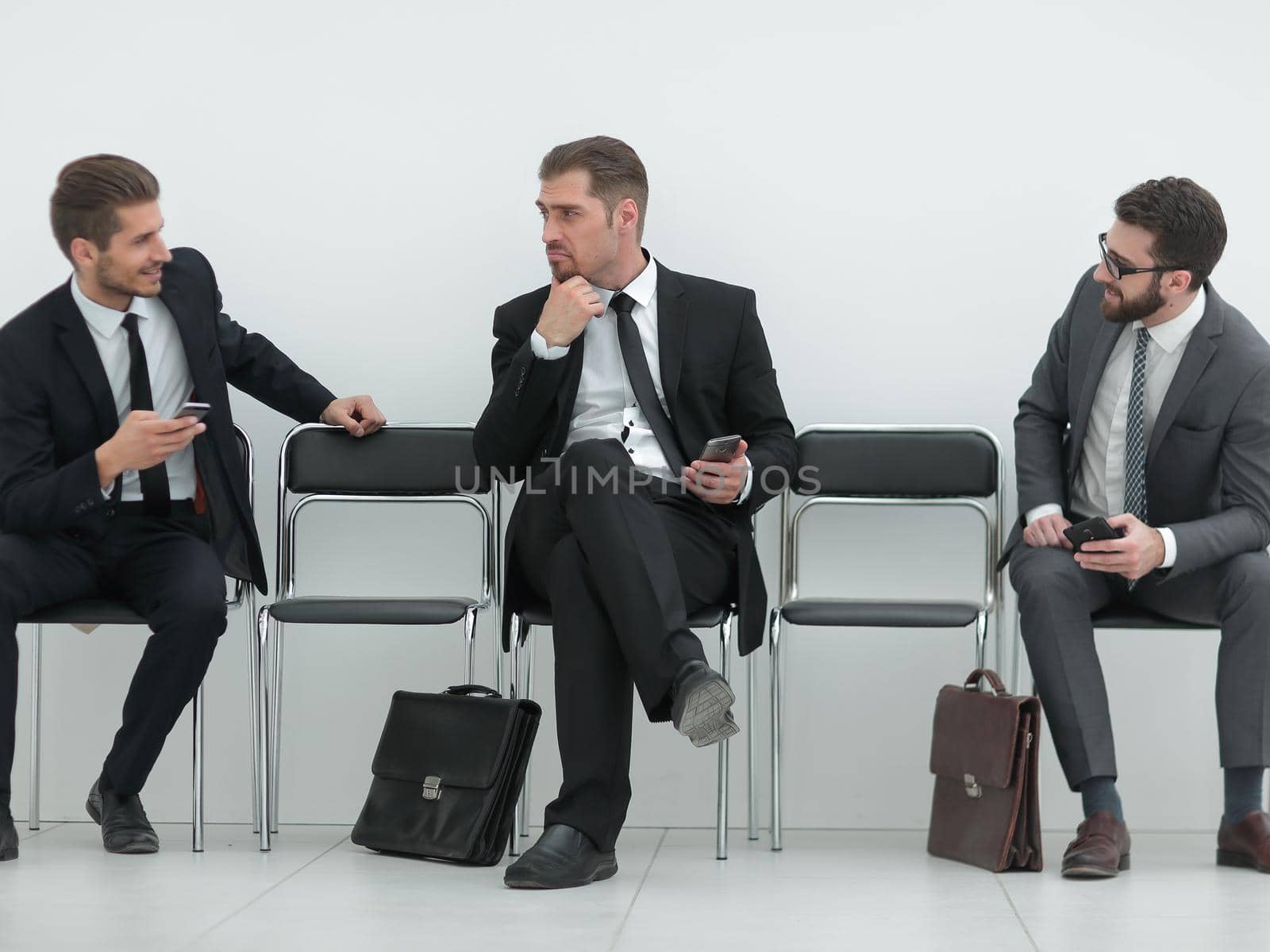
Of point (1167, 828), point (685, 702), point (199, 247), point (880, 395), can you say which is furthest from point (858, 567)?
point (199, 247)

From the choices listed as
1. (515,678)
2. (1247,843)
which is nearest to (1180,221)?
(1247,843)

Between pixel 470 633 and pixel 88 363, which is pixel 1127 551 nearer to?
pixel 470 633

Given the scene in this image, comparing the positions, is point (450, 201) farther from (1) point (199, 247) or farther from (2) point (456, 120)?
(1) point (199, 247)

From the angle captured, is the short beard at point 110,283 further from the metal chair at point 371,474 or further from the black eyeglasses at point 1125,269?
the black eyeglasses at point 1125,269

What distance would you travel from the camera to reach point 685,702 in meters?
2.31

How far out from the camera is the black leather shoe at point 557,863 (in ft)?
7.84

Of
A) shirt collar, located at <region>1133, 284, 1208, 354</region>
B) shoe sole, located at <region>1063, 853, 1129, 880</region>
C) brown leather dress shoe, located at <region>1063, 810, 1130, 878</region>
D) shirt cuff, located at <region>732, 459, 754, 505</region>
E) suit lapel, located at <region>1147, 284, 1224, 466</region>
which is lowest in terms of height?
shoe sole, located at <region>1063, 853, 1129, 880</region>

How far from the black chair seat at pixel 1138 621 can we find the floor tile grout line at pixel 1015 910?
20.6 inches

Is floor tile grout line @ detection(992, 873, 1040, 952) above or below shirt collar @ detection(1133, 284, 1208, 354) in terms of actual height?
below

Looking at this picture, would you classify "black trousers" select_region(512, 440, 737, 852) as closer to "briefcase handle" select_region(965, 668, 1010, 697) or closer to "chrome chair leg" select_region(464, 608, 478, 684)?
"chrome chair leg" select_region(464, 608, 478, 684)

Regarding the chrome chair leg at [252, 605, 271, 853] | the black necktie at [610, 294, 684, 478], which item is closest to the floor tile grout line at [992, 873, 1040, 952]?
the black necktie at [610, 294, 684, 478]

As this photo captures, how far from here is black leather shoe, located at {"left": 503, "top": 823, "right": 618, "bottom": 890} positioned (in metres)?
2.39

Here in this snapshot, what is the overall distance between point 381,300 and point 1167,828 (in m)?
2.16

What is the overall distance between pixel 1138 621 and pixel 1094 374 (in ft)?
1.59
